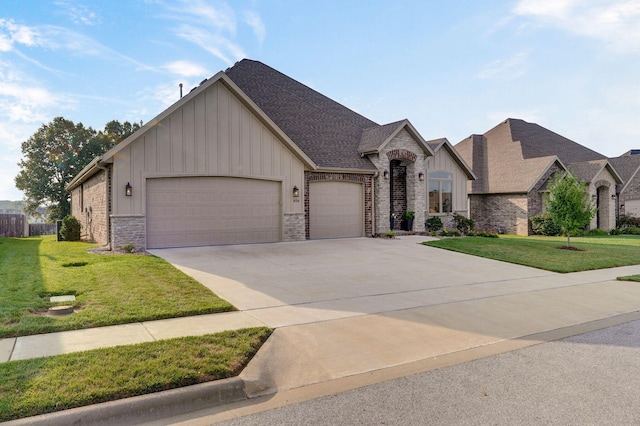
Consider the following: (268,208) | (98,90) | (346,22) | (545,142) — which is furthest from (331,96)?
(545,142)

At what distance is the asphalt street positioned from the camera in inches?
133

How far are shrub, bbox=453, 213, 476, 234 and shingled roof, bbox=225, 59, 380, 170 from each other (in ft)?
20.7

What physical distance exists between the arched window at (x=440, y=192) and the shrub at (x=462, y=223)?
1.73 feet

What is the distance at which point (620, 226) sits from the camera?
92.6 feet

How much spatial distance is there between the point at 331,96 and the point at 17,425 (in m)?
21.6

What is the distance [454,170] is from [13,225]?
26.3 metres

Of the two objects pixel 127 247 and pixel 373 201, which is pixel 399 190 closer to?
pixel 373 201

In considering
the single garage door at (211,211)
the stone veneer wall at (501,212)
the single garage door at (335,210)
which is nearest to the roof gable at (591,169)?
the stone veneer wall at (501,212)

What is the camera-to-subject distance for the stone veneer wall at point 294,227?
617 inches

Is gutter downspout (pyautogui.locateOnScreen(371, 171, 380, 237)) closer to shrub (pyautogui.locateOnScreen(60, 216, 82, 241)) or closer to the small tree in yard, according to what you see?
the small tree in yard

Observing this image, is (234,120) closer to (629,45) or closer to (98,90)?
(98,90)

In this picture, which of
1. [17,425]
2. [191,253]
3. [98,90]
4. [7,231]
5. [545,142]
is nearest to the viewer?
[17,425]

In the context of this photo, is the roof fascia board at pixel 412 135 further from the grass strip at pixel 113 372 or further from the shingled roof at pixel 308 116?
the grass strip at pixel 113 372

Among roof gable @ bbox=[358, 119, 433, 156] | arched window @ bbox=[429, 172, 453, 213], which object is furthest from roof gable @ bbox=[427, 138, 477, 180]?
roof gable @ bbox=[358, 119, 433, 156]
